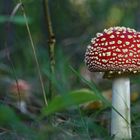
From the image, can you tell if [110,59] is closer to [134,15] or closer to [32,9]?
[32,9]

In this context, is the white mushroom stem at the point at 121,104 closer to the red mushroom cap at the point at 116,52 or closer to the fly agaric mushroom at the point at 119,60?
the fly agaric mushroom at the point at 119,60

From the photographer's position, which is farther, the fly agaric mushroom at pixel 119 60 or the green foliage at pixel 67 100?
the fly agaric mushroom at pixel 119 60

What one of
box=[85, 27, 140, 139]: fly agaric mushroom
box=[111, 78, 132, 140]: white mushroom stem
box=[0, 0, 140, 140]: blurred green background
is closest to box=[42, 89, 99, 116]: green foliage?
box=[85, 27, 140, 139]: fly agaric mushroom

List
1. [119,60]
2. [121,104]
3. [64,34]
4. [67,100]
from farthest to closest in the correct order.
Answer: [64,34] < [121,104] < [119,60] < [67,100]

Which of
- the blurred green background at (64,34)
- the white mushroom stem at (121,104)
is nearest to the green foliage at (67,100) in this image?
the white mushroom stem at (121,104)

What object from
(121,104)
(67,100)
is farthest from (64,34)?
(67,100)

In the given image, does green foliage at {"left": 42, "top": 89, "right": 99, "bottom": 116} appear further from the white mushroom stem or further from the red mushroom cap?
the white mushroom stem

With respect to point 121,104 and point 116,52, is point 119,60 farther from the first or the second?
point 121,104
